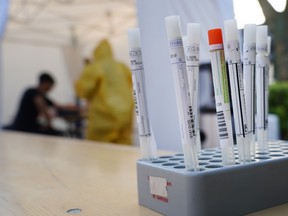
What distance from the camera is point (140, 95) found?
1.38ft

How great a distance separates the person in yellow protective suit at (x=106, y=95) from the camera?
2.21 m

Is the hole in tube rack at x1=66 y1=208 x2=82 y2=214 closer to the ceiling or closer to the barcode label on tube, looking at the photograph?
the barcode label on tube

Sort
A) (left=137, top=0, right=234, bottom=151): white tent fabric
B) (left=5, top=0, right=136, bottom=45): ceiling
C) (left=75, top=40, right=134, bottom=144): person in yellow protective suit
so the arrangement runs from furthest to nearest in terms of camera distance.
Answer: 1. (left=5, top=0, right=136, bottom=45): ceiling
2. (left=75, top=40, right=134, bottom=144): person in yellow protective suit
3. (left=137, top=0, right=234, bottom=151): white tent fabric

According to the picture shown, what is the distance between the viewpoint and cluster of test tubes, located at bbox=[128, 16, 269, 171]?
1.16 feet

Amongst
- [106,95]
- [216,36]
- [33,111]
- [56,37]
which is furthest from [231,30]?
[56,37]

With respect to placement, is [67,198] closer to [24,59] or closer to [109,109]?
[109,109]

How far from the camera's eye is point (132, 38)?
41cm

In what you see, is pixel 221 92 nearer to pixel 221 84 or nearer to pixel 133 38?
pixel 221 84

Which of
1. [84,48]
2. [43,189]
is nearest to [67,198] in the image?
[43,189]

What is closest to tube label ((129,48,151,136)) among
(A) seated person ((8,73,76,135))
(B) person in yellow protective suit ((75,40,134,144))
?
(B) person in yellow protective suit ((75,40,134,144))

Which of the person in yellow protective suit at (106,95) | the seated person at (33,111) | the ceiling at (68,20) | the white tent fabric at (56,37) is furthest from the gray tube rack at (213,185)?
the white tent fabric at (56,37)

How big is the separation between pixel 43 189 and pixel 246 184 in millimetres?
331

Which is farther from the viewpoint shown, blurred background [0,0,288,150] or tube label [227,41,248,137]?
blurred background [0,0,288,150]

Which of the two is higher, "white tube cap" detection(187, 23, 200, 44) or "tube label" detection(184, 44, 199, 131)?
Result: "white tube cap" detection(187, 23, 200, 44)
